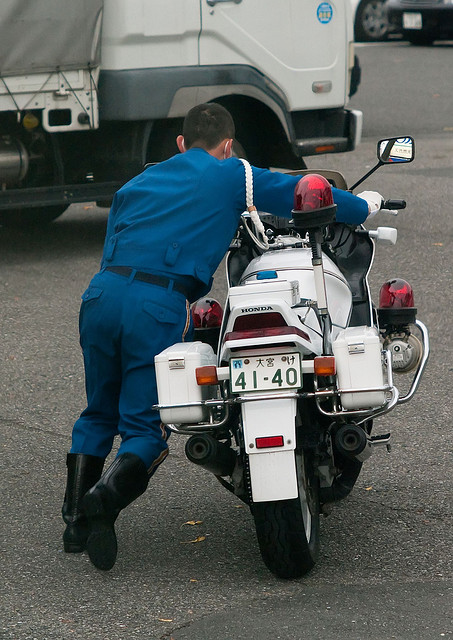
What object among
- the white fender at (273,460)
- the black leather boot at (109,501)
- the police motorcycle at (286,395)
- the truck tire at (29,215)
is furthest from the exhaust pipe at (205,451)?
the truck tire at (29,215)

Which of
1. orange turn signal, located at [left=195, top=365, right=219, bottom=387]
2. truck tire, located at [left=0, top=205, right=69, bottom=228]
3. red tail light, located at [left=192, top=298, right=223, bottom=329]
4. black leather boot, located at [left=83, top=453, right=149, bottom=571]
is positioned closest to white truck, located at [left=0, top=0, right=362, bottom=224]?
truck tire, located at [left=0, top=205, right=69, bottom=228]

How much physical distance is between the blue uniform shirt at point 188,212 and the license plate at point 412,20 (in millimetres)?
18213

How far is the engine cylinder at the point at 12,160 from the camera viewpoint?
9.27 m

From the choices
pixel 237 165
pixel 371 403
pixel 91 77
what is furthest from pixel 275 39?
pixel 371 403

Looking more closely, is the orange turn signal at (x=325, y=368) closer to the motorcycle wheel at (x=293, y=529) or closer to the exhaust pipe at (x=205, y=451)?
the motorcycle wheel at (x=293, y=529)

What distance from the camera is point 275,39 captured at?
9609 mm

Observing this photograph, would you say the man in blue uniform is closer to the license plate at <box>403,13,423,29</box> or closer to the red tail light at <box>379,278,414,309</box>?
the red tail light at <box>379,278,414,309</box>

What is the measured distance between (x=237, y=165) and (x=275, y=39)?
5.56 meters

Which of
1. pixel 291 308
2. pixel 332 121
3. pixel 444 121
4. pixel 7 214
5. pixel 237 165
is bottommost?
pixel 444 121

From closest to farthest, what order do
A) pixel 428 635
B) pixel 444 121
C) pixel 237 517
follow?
pixel 428 635 → pixel 237 517 → pixel 444 121

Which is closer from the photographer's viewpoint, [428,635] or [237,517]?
[428,635]

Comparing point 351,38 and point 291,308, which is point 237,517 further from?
point 351,38

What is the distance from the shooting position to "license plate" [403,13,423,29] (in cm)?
2164

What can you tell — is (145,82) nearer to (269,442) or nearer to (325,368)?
(325,368)
